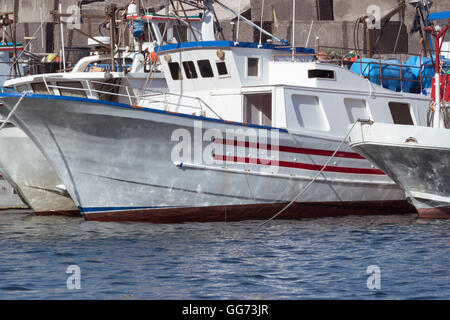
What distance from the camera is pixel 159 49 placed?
68.6 ft

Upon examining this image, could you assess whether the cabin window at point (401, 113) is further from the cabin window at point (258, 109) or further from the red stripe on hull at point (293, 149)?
the cabin window at point (258, 109)

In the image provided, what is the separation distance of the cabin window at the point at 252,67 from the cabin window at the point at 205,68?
3.12 ft

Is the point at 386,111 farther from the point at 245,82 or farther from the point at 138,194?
the point at 138,194

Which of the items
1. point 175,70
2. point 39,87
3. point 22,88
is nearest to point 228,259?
point 175,70

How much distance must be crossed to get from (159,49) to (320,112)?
4.51 metres

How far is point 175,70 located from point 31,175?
4.89 meters

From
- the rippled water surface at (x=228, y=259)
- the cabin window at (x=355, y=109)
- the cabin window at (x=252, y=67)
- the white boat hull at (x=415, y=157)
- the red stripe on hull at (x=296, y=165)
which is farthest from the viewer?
the cabin window at (x=355, y=109)

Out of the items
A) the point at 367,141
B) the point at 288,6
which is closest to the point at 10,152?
the point at 367,141

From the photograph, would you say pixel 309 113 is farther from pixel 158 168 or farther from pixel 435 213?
pixel 158 168

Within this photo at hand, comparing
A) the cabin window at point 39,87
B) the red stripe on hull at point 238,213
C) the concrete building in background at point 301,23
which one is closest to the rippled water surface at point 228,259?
the red stripe on hull at point 238,213

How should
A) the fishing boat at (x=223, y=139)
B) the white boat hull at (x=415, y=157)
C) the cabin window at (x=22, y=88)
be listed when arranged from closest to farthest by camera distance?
the fishing boat at (x=223, y=139) < the white boat hull at (x=415, y=157) < the cabin window at (x=22, y=88)

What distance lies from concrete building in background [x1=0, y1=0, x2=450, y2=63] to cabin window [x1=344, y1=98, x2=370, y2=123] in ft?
52.1

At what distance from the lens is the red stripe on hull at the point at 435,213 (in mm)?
19516

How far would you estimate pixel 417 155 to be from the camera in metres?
18.8
